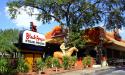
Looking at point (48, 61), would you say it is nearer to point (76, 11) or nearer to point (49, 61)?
point (49, 61)

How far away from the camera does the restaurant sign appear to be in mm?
30562

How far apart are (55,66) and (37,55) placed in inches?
127

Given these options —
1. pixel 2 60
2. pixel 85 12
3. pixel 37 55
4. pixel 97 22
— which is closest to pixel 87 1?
pixel 85 12

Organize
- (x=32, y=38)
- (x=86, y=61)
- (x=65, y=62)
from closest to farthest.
A: (x=32, y=38), (x=65, y=62), (x=86, y=61)

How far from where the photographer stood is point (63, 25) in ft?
151

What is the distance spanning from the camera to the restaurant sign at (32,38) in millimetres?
30562

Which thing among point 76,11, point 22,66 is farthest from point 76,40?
point 22,66

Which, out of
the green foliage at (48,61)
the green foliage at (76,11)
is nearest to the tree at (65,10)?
the green foliage at (76,11)

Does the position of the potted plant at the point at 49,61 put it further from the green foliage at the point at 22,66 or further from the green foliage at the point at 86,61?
the green foliage at the point at 86,61

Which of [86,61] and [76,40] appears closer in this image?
[86,61]

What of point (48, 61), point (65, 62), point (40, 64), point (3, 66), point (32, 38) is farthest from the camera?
point (65, 62)

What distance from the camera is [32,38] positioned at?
31734 mm

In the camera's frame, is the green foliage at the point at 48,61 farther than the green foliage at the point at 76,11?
No

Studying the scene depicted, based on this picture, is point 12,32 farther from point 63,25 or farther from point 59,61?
point 59,61
